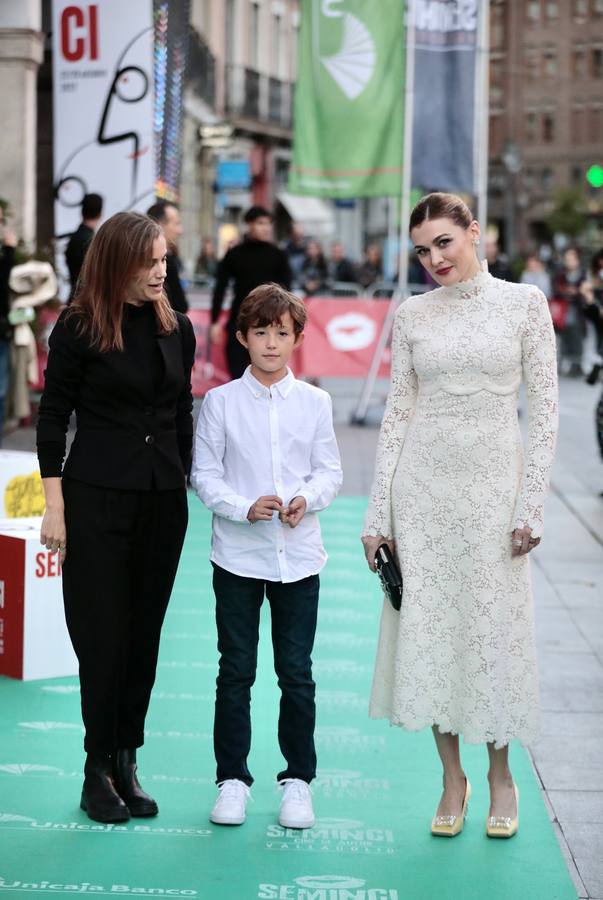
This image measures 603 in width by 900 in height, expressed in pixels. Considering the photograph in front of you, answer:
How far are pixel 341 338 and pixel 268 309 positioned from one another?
11308 mm

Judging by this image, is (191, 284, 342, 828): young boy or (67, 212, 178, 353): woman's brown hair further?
(191, 284, 342, 828): young boy

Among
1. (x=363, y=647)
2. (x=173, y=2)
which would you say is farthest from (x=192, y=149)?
(x=363, y=647)

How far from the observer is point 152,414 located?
175 inches

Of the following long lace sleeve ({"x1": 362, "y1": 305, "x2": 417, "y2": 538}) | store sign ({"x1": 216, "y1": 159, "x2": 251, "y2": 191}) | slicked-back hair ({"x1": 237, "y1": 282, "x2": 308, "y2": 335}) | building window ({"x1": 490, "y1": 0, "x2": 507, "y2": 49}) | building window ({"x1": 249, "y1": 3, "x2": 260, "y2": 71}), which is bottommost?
long lace sleeve ({"x1": 362, "y1": 305, "x2": 417, "y2": 538})

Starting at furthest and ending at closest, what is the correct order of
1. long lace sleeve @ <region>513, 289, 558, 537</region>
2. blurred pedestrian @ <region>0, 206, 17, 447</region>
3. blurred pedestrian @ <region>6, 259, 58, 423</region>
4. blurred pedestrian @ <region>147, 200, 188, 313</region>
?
1. blurred pedestrian @ <region>6, 259, 58, 423</region>
2. blurred pedestrian @ <region>0, 206, 17, 447</region>
3. blurred pedestrian @ <region>147, 200, 188, 313</region>
4. long lace sleeve @ <region>513, 289, 558, 537</region>

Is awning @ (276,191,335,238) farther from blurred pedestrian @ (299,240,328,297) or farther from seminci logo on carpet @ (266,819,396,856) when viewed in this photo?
seminci logo on carpet @ (266,819,396,856)

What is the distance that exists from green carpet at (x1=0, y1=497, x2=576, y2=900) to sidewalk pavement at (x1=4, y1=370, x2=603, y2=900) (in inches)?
3.5

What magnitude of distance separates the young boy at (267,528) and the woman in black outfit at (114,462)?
134mm

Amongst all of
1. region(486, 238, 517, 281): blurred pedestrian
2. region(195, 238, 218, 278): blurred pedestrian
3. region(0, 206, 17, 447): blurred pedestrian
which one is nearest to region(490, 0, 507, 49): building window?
region(195, 238, 218, 278): blurred pedestrian

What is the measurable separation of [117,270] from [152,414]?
1.39ft

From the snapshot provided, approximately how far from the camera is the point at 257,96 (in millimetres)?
47719

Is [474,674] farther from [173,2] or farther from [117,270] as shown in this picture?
[173,2]

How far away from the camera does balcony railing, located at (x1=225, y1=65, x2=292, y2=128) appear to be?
151 ft

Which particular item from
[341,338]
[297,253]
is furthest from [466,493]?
[297,253]
